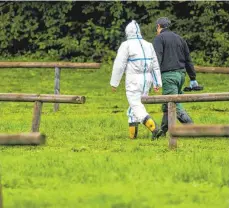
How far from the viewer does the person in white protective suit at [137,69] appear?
43.7 feet

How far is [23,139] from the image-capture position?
6516 millimetres

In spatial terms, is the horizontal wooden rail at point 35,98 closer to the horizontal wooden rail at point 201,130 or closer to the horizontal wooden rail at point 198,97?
the horizontal wooden rail at point 198,97

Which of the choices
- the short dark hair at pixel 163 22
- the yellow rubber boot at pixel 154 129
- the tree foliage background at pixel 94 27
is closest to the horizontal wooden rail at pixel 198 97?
the yellow rubber boot at pixel 154 129

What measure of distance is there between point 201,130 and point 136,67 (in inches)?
269

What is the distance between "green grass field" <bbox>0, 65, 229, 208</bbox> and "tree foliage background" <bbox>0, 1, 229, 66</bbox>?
836 cm

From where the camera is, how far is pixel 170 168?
31.8 feet

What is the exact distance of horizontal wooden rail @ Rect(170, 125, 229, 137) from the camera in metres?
6.59

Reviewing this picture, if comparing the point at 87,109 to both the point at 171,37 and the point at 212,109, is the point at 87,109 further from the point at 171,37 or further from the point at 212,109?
the point at 171,37

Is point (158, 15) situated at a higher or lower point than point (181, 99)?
higher

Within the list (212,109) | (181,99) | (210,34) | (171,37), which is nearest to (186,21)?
(210,34)

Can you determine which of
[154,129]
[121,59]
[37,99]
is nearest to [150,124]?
[154,129]

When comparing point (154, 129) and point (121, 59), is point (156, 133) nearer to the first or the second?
point (154, 129)

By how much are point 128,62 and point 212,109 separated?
18.2 ft

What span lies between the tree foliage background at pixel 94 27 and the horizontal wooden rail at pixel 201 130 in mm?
18707
